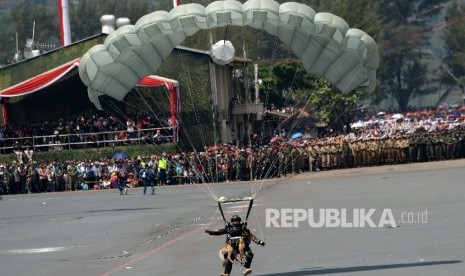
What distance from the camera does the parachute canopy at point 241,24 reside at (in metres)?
22.6

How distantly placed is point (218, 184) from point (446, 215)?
18.5 m

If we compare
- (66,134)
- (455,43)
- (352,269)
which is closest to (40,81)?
(66,134)

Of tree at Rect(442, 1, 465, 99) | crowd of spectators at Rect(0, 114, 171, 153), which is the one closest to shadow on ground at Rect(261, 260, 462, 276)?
crowd of spectators at Rect(0, 114, 171, 153)

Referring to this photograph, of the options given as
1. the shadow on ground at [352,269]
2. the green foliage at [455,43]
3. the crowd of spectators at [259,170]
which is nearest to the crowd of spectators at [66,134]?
the crowd of spectators at [259,170]

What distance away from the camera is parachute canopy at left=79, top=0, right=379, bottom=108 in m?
22.6

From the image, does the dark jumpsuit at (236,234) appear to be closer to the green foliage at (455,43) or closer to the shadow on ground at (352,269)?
the shadow on ground at (352,269)

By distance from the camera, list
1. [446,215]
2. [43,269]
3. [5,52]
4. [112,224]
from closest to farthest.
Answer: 1. [43,269]
2. [446,215]
3. [112,224]
4. [5,52]

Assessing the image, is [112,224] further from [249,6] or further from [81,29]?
[81,29]

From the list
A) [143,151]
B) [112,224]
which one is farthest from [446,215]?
[143,151]

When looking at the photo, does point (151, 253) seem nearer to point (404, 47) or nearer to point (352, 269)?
point (352, 269)

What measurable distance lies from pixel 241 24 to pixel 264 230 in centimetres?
781

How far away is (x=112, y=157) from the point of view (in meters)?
52.2

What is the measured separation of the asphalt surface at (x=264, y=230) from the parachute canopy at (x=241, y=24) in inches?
133

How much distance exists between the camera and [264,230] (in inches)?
1138
